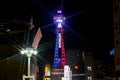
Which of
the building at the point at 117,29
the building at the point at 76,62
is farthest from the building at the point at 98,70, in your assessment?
the building at the point at 117,29

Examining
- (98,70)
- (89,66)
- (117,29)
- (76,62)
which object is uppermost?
(117,29)

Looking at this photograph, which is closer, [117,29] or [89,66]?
[117,29]

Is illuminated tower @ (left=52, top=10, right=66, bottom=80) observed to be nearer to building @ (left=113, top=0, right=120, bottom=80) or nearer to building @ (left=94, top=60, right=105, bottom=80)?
building @ (left=94, top=60, right=105, bottom=80)

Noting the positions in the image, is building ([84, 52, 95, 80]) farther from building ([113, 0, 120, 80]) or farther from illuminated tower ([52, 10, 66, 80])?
building ([113, 0, 120, 80])

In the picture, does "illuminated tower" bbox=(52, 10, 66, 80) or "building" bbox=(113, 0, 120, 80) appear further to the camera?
"illuminated tower" bbox=(52, 10, 66, 80)

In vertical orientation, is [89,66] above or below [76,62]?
below

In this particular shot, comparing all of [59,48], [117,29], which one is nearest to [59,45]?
[59,48]

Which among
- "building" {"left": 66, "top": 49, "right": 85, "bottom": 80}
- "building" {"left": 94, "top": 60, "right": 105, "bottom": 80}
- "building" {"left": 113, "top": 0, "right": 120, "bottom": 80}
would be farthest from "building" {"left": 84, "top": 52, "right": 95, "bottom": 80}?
"building" {"left": 113, "top": 0, "right": 120, "bottom": 80}

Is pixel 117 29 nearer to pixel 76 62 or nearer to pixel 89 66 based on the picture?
pixel 89 66

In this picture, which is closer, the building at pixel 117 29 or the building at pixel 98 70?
the building at pixel 117 29

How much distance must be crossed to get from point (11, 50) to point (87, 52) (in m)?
41.5

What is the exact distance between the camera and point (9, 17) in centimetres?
3356

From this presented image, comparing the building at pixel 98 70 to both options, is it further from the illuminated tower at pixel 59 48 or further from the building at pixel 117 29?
the building at pixel 117 29

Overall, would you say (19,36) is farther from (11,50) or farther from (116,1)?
(116,1)
